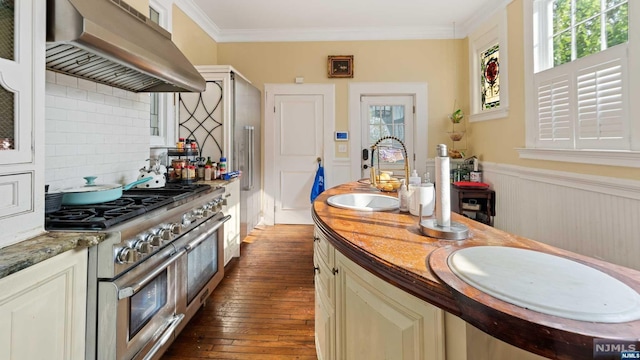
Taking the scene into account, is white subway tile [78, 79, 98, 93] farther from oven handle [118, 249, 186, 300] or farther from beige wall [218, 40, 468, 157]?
beige wall [218, 40, 468, 157]

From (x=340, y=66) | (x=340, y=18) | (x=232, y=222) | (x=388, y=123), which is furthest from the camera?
(x=388, y=123)

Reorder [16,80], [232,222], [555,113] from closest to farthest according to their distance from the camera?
[16,80] → [555,113] → [232,222]

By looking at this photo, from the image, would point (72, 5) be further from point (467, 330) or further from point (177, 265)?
point (467, 330)

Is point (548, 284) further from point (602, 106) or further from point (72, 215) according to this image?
point (602, 106)

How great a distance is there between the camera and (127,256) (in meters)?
1.24

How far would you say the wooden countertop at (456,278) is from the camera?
0.50 metres

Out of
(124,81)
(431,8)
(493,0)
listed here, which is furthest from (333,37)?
(124,81)

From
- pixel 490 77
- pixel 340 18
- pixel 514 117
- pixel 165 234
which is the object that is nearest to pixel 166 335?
pixel 165 234

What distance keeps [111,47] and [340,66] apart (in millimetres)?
3508

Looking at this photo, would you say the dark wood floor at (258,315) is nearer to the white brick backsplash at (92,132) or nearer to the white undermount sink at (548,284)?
the white brick backsplash at (92,132)

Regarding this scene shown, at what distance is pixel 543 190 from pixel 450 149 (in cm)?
160

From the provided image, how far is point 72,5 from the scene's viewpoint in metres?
1.19

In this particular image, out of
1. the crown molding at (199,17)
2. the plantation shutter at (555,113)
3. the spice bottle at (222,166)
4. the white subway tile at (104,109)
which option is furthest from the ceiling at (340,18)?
the white subway tile at (104,109)

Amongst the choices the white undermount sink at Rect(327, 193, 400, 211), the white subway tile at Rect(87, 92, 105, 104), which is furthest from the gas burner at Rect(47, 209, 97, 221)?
the white undermount sink at Rect(327, 193, 400, 211)
